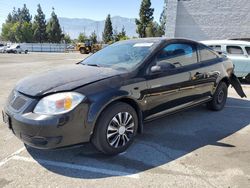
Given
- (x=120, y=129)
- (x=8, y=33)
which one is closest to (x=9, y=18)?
(x=8, y=33)

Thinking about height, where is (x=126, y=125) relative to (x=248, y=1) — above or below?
below

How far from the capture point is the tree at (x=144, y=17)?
46312 mm

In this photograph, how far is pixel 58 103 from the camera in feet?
11.2

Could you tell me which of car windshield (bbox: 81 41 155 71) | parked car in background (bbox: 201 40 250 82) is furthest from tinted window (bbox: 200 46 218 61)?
parked car in background (bbox: 201 40 250 82)

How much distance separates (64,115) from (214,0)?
2288 cm

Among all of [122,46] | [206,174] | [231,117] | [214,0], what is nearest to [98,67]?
[122,46]

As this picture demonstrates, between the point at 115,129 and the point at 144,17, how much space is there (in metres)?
44.9

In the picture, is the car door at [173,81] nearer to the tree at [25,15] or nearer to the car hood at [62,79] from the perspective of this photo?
the car hood at [62,79]

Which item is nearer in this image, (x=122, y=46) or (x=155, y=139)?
(x=155, y=139)

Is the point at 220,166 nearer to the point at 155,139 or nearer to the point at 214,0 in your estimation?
the point at 155,139

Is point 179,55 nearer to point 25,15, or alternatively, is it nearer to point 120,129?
point 120,129

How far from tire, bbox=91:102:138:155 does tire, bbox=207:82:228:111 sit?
101 inches

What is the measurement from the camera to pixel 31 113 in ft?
11.1

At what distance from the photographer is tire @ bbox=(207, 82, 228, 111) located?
5988 mm
